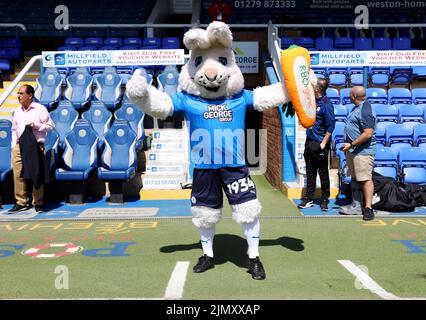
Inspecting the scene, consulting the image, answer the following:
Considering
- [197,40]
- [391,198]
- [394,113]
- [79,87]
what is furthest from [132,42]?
[197,40]

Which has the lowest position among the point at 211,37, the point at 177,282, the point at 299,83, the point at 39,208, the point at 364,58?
the point at 177,282

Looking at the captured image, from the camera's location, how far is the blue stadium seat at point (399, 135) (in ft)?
27.8

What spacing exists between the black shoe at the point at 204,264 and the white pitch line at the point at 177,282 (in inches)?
4.1

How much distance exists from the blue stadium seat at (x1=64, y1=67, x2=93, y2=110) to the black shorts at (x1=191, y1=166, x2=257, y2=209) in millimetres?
6536

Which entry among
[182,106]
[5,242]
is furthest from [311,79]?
[5,242]

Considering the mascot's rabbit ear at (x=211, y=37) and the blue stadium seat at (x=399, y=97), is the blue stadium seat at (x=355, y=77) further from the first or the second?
the mascot's rabbit ear at (x=211, y=37)

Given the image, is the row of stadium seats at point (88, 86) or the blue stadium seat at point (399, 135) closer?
the blue stadium seat at point (399, 135)

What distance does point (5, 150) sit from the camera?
8.06 metres

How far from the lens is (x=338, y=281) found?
3.95m

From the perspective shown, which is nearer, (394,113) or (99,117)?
(394,113)

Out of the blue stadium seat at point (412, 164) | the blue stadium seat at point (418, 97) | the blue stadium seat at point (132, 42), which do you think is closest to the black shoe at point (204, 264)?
the blue stadium seat at point (412, 164)

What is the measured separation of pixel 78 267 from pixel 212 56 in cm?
228

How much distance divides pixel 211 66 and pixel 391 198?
12.7ft

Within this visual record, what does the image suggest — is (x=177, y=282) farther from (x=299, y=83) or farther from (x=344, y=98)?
(x=344, y=98)
